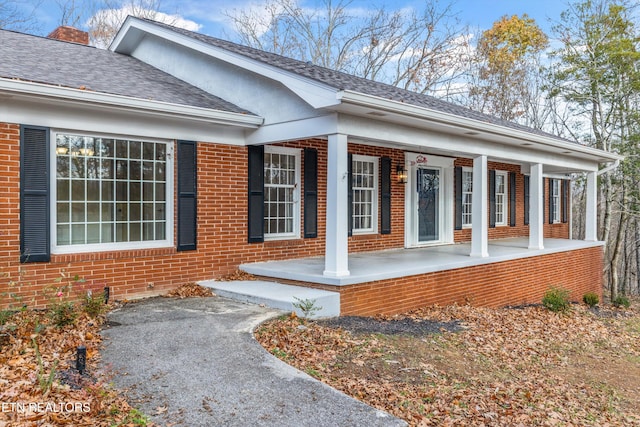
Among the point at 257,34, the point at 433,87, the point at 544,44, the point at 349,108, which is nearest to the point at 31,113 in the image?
the point at 349,108

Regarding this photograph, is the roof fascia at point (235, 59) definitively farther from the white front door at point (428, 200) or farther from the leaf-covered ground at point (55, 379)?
the white front door at point (428, 200)

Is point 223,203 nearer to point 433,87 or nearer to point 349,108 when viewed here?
point 349,108

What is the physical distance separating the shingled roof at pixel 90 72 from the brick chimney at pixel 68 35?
131 centimetres

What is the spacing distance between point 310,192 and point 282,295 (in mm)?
2990

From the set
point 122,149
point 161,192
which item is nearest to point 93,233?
point 161,192

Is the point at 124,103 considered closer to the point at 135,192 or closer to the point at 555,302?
the point at 135,192

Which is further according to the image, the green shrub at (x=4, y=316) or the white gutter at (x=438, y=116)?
the white gutter at (x=438, y=116)

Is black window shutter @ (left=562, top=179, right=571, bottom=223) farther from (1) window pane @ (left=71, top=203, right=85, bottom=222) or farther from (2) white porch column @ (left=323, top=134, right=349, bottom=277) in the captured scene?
(1) window pane @ (left=71, top=203, right=85, bottom=222)

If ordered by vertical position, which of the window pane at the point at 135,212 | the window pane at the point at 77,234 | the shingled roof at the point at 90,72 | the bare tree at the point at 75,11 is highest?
the bare tree at the point at 75,11

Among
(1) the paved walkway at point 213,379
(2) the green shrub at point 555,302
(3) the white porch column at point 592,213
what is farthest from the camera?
(3) the white porch column at point 592,213

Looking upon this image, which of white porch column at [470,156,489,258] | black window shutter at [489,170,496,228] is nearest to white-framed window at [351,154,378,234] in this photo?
white porch column at [470,156,489,258]

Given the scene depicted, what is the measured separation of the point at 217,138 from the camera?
Answer: 799cm

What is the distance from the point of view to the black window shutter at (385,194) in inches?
424

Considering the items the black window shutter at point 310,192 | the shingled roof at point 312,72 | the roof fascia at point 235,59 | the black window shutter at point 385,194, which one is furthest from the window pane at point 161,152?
the black window shutter at point 385,194
